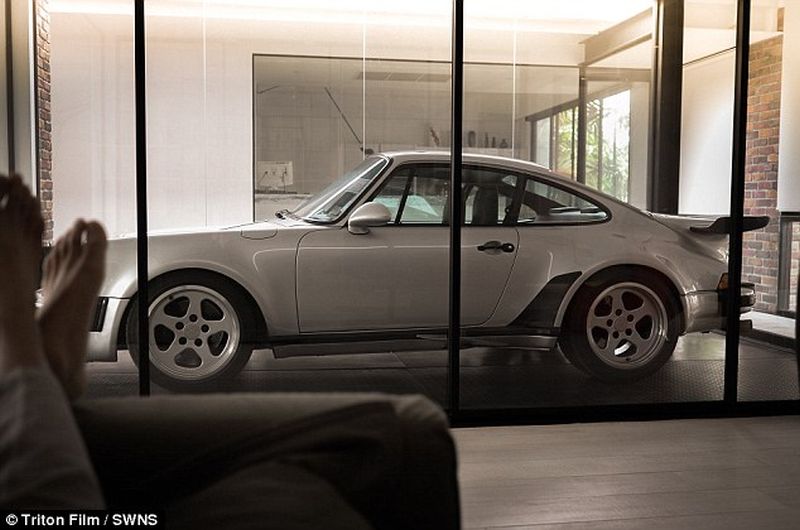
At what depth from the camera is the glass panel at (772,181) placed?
4301 mm

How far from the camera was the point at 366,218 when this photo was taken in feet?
13.1

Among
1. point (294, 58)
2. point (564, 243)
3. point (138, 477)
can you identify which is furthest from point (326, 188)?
point (138, 477)

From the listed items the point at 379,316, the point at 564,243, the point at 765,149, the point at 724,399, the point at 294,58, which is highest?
the point at 294,58

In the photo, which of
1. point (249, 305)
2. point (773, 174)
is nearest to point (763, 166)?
point (773, 174)

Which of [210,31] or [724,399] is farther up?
[210,31]

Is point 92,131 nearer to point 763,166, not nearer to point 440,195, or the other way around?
→ point 440,195

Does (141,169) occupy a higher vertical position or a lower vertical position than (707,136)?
lower

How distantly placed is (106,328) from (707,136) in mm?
2916

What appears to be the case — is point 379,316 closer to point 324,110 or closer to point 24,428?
point 324,110

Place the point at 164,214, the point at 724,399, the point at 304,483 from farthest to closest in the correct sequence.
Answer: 1. the point at 724,399
2. the point at 164,214
3. the point at 304,483

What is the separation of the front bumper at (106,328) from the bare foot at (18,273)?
2265 mm

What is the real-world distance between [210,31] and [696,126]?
2.30 m

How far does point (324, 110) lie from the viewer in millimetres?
3947

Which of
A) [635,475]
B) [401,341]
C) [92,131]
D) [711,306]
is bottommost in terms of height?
[635,475]
